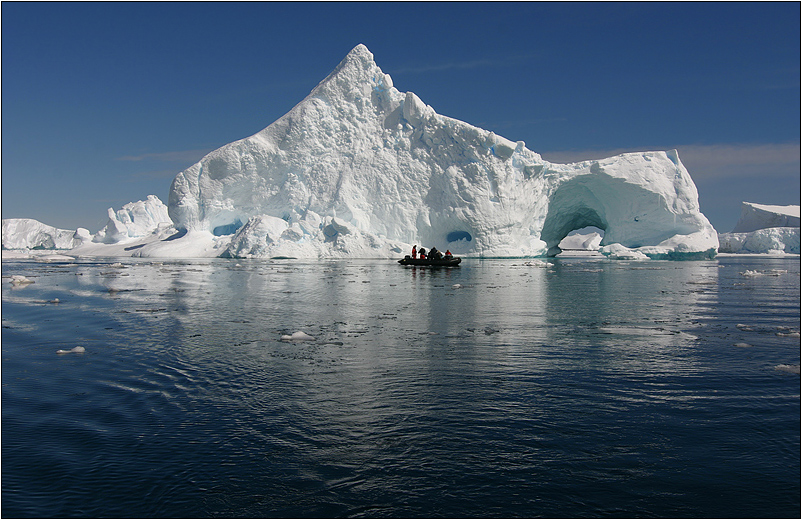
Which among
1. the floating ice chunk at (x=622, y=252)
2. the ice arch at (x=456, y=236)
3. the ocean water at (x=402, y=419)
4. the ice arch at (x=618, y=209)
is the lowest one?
the ocean water at (x=402, y=419)

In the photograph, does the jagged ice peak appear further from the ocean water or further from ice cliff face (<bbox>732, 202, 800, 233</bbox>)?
the ocean water

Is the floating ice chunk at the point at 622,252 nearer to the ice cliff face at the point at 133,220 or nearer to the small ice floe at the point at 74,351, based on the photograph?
the small ice floe at the point at 74,351

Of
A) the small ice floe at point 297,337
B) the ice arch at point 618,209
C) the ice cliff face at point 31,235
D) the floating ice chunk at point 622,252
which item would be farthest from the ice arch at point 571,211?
the ice cliff face at point 31,235

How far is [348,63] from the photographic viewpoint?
42.8 metres

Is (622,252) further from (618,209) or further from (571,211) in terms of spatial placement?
(571,211)

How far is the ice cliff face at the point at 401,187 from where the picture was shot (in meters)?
39.7

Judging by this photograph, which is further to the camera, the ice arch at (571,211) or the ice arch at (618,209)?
the ice arch at (571,211)

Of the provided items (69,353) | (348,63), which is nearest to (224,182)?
(348,63)

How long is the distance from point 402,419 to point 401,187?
37884mm

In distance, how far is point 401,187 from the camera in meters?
41.8

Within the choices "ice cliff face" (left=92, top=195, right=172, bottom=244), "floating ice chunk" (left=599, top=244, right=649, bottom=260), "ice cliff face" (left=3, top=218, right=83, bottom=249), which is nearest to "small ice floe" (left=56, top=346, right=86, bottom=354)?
"floating ice chunk" (left=599, top=244, right=649, bottom=260)

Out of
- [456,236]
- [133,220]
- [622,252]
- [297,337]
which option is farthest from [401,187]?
[133,220]

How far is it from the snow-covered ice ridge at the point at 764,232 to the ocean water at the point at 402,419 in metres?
55.9

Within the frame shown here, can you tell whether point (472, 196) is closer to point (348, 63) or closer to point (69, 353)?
point (348, 63)
